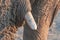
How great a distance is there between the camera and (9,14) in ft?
4.69

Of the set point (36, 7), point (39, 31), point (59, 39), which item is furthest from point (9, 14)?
point (59, 39)

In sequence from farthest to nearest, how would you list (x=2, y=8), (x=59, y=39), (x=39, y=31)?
(x=59, y=39)
(x=39, y=31)
(x=2, y=8)

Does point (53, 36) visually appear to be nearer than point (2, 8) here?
No

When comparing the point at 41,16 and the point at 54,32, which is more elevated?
the point at 41,16

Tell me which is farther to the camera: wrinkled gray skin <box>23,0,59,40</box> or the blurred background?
the blurred background

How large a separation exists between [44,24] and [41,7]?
17 cm

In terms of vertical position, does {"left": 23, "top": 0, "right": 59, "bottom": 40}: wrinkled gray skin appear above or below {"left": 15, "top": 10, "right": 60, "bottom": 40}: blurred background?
above

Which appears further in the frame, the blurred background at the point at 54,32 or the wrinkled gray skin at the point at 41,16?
the blurred background at the point at 54,32

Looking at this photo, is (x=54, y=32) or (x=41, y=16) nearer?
(x=41, y=16)

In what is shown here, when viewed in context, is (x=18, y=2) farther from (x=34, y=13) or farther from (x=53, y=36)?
(x=53, y=36)

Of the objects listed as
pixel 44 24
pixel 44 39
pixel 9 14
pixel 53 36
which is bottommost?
pixel 53 36

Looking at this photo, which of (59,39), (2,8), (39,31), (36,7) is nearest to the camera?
Answer: (2,8)

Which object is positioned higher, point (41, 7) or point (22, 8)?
point (22, 8)

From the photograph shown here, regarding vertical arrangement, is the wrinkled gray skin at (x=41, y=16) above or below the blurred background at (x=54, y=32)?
above
